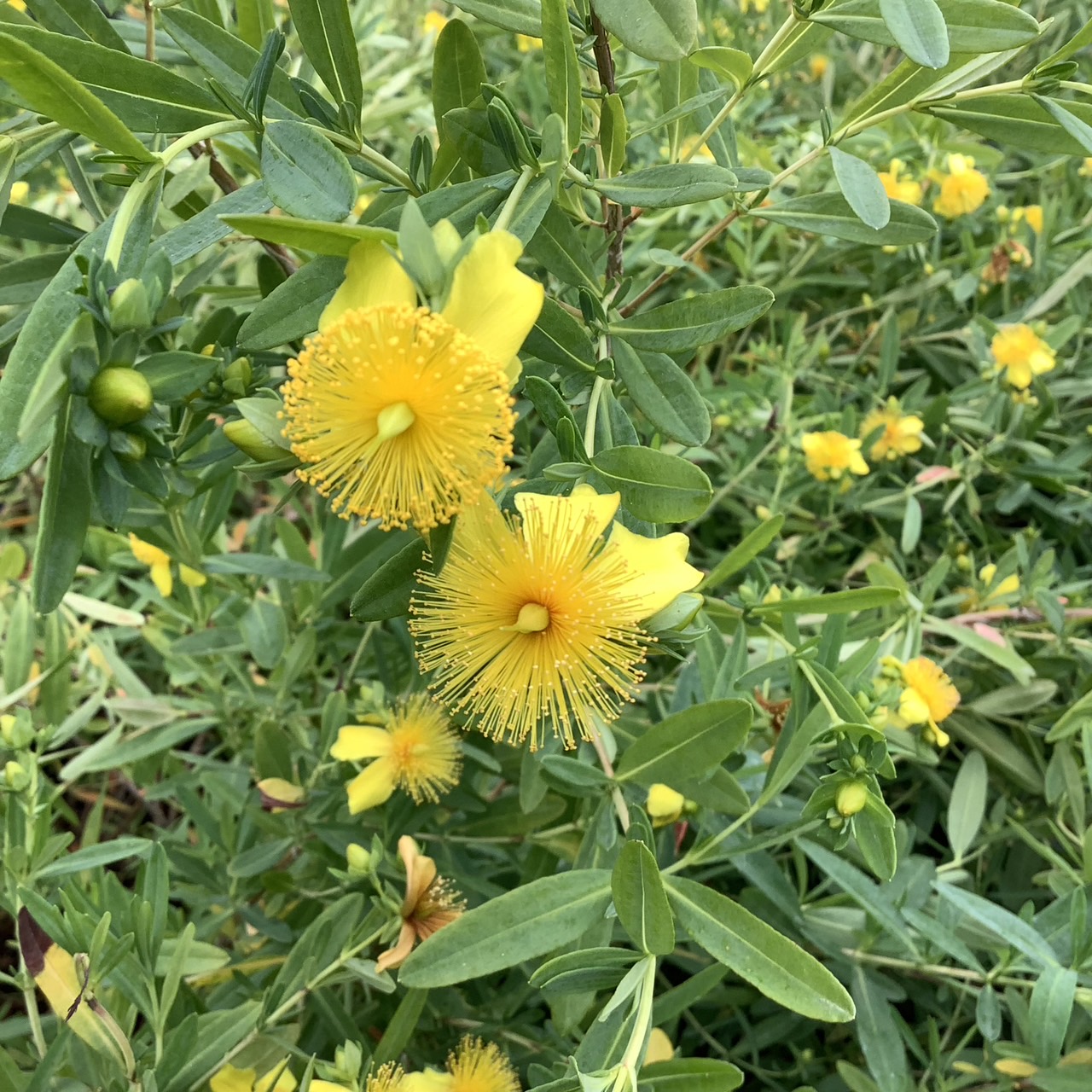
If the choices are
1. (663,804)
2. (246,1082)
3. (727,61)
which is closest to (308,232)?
(727,61)

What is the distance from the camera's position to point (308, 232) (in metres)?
0.48

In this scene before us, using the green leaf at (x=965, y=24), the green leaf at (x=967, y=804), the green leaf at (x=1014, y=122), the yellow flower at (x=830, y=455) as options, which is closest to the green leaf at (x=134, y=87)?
the green leaf at (x=965, y=24)

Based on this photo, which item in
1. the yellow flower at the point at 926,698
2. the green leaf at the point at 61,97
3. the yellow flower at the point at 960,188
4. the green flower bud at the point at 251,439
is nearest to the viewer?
the green leaf at the point at 61,97

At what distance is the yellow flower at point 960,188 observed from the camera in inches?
54.1

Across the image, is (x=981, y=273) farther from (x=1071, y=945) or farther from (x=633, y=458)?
(x=633, y=458)

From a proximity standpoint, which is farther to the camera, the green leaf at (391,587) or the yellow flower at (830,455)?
the yellow flower at (830,455)

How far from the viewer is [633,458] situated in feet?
1.93

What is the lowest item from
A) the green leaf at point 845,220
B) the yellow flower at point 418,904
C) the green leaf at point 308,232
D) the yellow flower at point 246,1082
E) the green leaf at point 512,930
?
the yellow flower at point 246,1082

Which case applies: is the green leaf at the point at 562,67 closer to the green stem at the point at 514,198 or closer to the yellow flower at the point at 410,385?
the green stem at the point at 514,198

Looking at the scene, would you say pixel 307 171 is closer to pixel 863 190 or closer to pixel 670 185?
pixel 670 185

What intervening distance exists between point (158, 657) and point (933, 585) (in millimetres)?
1199

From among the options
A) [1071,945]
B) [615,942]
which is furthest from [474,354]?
[1071,945]

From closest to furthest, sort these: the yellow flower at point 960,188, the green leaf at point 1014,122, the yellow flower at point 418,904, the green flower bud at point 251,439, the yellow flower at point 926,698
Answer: the green flower bud at point 251,439 → the green leaf at point 1014,122 → the yellow flower at point 418,904 → the yellow flower at point 926,698 → the yellow flower at point 960,188

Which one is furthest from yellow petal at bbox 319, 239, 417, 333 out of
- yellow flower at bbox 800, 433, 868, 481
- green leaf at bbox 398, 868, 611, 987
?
yellow flower at bbox 800, 433, 868, 481
